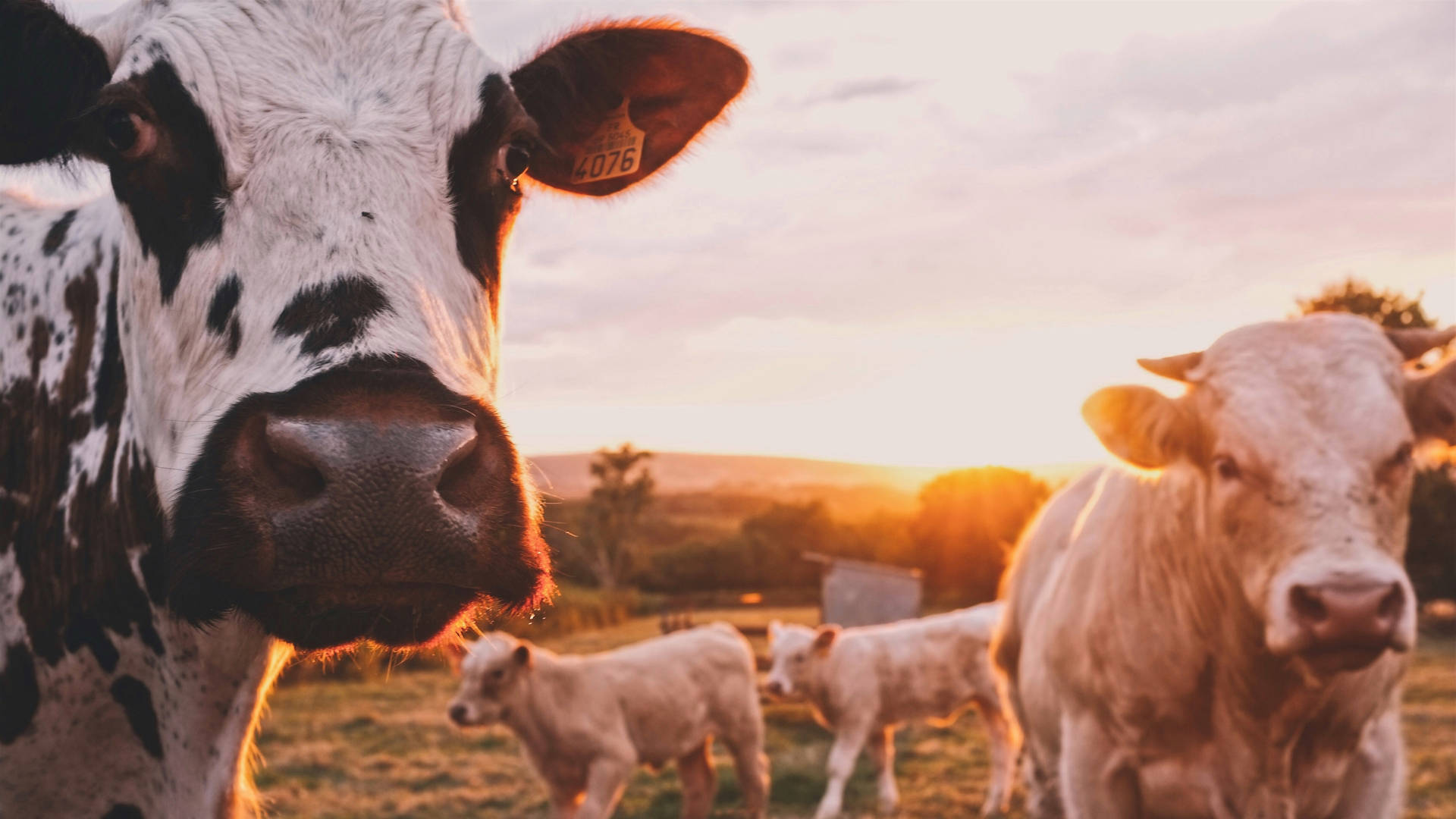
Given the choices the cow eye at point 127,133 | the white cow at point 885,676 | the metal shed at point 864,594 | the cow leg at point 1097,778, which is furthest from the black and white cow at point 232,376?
the metal shed at point 864,594

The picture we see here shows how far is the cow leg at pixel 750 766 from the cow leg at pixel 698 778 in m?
0.22

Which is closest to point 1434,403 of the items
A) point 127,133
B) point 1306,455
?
point 1306,455

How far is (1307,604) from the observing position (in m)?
3.01

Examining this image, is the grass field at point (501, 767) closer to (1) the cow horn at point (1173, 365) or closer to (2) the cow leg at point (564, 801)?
(2) the cow leg at point (564, 801)

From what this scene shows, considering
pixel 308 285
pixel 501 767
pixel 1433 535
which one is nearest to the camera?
pixel 308 285

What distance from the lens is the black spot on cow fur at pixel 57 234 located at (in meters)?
2.44

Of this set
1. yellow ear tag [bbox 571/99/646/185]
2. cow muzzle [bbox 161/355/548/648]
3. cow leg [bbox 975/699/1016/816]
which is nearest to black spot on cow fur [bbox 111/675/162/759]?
cow muzzle [bbox 161/355/548/648]

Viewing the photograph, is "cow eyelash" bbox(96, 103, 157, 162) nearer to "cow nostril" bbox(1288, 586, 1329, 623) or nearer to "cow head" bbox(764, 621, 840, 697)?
"cow nostril" bbox(1288, 586, 1329, 623)

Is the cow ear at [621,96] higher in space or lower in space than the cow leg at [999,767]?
higher

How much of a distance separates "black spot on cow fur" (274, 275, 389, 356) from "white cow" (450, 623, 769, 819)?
7.20 m

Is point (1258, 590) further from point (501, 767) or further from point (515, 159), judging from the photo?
point (501, 767)

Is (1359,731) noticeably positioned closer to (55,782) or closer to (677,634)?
(55,782)

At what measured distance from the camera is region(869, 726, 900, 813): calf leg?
991cm

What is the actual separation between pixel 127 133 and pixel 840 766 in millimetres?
9383
